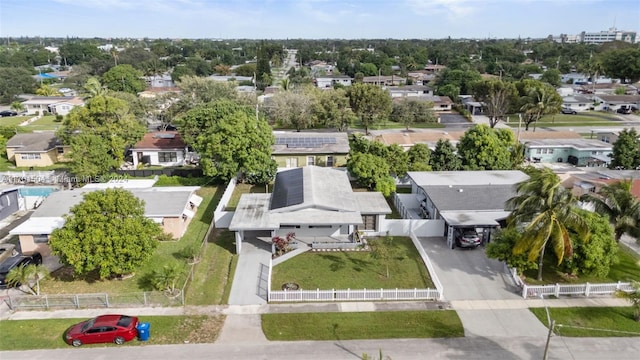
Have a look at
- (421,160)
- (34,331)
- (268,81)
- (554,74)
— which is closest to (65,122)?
(34,331)

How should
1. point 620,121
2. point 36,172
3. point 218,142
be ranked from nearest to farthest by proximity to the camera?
point 218,142, point 36,172, point 620,121

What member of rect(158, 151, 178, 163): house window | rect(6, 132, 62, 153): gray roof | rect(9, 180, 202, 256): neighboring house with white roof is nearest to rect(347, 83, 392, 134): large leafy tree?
rect(158, 151, 178, 163): house window

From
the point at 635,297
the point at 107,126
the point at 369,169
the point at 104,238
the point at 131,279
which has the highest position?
the point at 107,126

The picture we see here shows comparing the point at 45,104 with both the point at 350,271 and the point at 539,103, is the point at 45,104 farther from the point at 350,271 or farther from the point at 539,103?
the point at 539,103

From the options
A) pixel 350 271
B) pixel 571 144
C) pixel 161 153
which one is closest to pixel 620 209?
pixel 350 271

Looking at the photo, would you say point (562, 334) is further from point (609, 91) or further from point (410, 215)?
point (609, 91)
